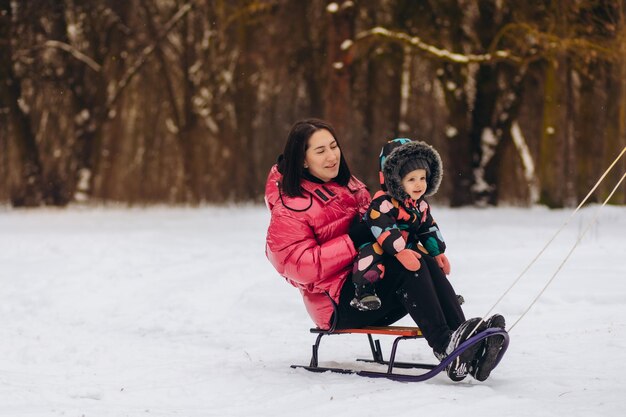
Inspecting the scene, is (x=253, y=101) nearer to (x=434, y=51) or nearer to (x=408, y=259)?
(x=434, y=51)

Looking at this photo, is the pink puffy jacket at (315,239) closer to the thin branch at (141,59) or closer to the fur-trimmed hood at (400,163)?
the fur-trimmed hood at (400,163)

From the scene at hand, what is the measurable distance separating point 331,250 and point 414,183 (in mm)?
579

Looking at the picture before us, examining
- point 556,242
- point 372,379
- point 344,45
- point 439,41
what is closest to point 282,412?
point 372,379

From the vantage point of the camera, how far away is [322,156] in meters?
5.55

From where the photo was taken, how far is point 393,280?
5.23 metres

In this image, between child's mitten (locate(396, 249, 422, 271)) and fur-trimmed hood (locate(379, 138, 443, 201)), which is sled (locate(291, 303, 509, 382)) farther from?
fur-trimmed hood (locate(379, 138, 443, 201))

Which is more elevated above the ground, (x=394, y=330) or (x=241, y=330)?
(x=394, y=330)

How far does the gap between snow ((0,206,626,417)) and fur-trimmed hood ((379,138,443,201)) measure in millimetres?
1040

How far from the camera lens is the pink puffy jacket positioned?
207 inches

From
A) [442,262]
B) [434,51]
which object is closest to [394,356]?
[442,262]

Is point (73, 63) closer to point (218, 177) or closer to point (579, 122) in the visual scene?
point (218, 177)

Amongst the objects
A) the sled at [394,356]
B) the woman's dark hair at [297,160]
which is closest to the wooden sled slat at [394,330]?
the sled at [394,356]

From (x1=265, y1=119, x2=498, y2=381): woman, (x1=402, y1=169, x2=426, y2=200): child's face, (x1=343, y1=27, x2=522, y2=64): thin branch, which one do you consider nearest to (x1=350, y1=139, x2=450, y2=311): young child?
(x1=402, y1=169, x2=426, y2=200): child's face

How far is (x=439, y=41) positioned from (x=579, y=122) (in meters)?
2.71
